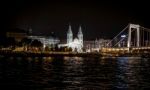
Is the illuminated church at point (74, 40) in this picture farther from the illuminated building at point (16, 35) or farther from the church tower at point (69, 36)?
the illuminated building at point (16, 35)

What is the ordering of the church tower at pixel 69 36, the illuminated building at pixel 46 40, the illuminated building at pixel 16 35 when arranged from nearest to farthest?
the illuminated building at pixel 16 35 < the illuminated building at pixel 46 40 < the church tower at pixel 69 36

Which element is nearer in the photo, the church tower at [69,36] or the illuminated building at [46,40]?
the illuminated building at [46,40]

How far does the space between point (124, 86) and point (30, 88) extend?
16.5 ft

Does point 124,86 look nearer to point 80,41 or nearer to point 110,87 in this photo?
point 110,87

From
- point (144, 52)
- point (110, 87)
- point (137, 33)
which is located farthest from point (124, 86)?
point (144, 52)

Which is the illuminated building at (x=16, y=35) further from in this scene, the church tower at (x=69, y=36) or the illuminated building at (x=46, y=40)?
the church tower at (x=69, y=36)

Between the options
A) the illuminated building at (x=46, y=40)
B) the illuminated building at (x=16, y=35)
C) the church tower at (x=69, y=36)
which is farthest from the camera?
the church tower at (x=69, y=36)

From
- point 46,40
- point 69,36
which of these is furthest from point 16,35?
point 69,36

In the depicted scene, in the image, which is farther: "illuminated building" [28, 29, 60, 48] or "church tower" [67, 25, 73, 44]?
"church tower" [67, 25, 73, 44]

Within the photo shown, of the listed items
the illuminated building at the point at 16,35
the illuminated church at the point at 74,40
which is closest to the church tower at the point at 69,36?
the illuminated church at the point at 74,40

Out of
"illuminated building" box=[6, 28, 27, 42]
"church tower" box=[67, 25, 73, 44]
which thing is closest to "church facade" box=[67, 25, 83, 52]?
"church tower" box=[67, 25, 73, 44]

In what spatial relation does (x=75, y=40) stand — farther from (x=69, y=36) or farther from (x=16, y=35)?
(x=16, y=35)

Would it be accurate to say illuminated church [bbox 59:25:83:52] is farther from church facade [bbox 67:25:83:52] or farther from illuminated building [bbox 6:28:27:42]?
illuminated building [bbox 6:28:27:42]

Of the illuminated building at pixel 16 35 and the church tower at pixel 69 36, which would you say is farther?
the church tower at pixel 69 36
